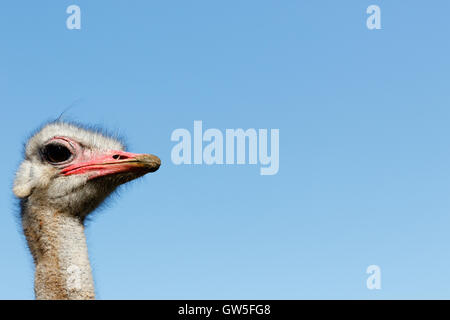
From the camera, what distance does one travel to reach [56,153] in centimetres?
616

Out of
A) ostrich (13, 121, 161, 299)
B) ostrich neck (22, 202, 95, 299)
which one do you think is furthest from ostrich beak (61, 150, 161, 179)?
ostrich neck (22, 202, 95, 299)

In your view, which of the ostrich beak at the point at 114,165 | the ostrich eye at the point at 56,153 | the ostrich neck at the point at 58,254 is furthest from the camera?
the ostrich eye at the point at 56,153

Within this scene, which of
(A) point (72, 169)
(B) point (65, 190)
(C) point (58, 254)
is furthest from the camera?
(A) point (72, 169)

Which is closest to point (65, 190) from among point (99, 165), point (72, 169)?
point (72, 169)

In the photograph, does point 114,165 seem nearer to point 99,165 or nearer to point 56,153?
point 99,165

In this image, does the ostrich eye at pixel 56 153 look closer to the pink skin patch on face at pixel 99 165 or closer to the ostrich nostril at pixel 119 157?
the pink skin patch on face at pixel 99 165

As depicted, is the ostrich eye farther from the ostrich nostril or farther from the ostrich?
the ostrich nostril

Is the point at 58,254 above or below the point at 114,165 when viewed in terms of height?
below

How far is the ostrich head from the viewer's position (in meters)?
5.93

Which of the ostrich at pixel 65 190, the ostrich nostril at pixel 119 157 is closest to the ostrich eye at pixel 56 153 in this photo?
the ostrich at pixel 65 190

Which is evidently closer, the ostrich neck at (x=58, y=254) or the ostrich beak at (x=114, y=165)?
the ostrich neck at (x=58, y=254)

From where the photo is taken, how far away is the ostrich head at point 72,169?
234 inches

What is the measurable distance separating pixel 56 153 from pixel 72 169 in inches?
7.1
